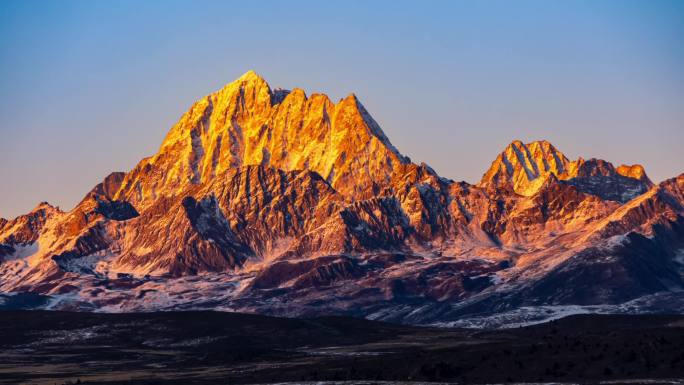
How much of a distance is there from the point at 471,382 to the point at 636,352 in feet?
79.2

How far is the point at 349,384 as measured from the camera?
198 metres

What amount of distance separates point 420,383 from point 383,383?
17.3 ft

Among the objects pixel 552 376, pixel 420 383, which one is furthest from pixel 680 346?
pixel 420 383

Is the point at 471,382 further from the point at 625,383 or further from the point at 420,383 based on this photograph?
the point at 625,383

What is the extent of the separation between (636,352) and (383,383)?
119 feet

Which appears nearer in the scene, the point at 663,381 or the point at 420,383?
the point at 663,381

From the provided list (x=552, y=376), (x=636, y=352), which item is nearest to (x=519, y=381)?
(x=552, y=376)

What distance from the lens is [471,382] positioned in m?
197

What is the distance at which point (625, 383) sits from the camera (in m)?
177

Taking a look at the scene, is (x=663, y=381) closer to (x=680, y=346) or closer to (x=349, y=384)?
(x=680, y=346)

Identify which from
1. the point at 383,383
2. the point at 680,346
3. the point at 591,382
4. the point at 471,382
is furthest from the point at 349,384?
the point at 680,346

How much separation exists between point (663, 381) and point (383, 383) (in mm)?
41021

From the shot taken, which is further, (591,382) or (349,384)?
(349,384)

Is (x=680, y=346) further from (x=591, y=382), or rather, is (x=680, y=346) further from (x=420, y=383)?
(x=420, y=383)
